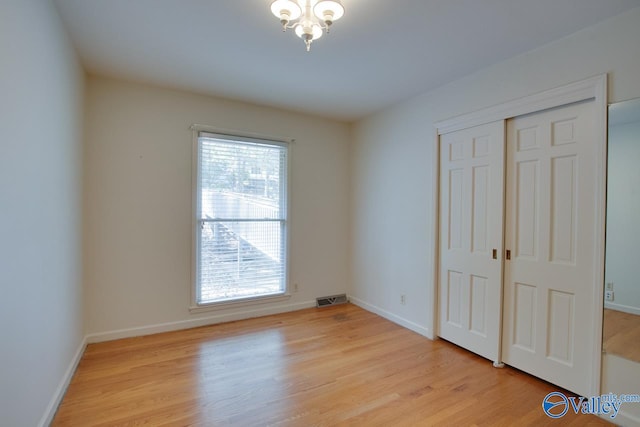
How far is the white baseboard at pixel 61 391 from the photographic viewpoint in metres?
1.89

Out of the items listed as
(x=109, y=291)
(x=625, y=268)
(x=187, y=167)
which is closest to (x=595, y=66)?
(x=625, y=268)

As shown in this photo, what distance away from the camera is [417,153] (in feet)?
11.5

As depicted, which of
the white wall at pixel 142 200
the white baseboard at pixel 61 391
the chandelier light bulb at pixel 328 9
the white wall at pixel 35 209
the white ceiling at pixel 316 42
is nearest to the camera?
the white wall at pixel 35 209

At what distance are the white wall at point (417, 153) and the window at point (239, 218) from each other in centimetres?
117

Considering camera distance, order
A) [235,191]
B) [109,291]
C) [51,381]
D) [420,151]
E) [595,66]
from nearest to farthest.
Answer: [51,381]
[595,66]
[109,291]
[420,151]
[235,191]

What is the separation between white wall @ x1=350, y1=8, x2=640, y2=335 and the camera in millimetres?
2100

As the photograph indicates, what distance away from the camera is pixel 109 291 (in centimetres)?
316

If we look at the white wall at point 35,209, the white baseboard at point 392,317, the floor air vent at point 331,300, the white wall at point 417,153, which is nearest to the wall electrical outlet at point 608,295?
the white wall at point 417,153

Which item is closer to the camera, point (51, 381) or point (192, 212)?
point (51, 381)

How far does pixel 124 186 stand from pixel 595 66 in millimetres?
4191

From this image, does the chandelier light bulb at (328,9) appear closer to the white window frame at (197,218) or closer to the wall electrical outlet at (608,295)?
the white window frame at (197,218)

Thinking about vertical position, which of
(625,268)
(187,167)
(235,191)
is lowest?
(625,268)

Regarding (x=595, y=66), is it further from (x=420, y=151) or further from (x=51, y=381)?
(x=51, y=381)
